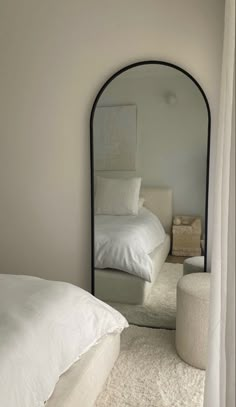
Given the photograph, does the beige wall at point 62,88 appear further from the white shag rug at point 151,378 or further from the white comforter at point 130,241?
the white shag rug at point 151,378

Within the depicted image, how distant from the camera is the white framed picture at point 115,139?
2592 mm

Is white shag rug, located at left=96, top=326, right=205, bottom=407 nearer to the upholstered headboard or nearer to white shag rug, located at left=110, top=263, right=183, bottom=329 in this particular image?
white shag rug, located at left=110, top=263, right=183, bottom=329

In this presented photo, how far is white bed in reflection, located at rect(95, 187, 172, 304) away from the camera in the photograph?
8.50 ft

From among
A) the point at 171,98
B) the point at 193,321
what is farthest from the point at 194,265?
the point at 171,98

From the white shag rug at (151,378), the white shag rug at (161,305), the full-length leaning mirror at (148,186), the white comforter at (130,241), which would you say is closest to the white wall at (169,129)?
the full-length leaning mirror at (148,186)

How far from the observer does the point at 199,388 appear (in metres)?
2.02

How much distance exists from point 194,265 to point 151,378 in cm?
80

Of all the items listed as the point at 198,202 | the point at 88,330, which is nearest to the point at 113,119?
the point at 198,202

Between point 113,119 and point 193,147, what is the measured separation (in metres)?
0.60

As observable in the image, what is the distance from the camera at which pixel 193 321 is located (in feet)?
7.09

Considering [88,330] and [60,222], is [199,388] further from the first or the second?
[60,222]

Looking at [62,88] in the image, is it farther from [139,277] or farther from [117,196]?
[139,277]

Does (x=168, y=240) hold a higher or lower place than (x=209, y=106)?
lower

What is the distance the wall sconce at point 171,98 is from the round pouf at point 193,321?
1.19m
